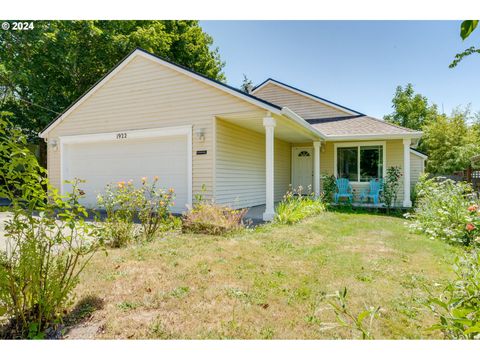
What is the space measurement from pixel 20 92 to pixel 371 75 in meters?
17.8

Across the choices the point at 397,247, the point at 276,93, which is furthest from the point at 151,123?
the point at 276,93

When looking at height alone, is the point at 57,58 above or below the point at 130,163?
above

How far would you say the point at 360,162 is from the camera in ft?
38.6

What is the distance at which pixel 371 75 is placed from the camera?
586 cm

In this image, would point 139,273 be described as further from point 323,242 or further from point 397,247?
point 397,247

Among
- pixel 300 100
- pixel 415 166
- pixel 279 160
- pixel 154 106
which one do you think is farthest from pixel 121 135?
pixel 415 166

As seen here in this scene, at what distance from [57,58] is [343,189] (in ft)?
50.1

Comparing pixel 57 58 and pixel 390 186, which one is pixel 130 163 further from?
pixel 57 58

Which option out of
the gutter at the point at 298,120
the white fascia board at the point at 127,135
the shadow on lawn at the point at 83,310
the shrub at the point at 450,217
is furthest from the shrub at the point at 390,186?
the shadow on lawn at the point at 83,310

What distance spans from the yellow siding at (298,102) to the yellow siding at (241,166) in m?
2.65

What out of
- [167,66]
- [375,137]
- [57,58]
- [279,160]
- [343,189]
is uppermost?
[57,58]

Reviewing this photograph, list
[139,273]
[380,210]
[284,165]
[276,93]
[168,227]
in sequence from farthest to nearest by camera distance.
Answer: [276,93] → [284,165] → [380,210] → [168,227] → [139,273]
